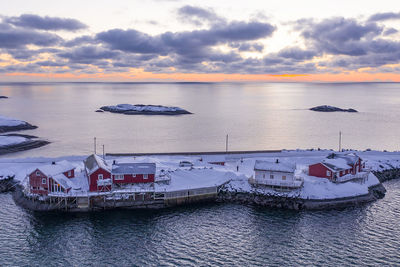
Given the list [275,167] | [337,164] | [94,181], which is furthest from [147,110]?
[337,164]

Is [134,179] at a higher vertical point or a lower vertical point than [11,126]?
lower

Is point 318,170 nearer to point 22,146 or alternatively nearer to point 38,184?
point 38,184

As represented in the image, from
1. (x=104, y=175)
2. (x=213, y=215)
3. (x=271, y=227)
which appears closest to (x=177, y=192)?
(x=213, y=215)

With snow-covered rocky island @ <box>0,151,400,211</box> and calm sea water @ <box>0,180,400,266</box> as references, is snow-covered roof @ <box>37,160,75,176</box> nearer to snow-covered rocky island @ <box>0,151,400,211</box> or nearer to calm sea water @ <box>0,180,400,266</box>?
snow-covered rocky island @ <box>0,151,400,211</box>

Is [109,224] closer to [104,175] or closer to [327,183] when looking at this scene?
[104,175]

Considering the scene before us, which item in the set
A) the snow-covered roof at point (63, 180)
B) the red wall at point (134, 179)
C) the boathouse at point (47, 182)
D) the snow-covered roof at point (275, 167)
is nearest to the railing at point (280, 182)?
Result: the snow-covered roof at point (275, 167)

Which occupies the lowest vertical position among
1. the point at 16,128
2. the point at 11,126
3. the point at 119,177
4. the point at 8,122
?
the point at 119,177

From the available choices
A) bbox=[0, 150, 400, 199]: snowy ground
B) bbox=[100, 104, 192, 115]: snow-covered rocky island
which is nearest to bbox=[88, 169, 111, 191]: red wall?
bbox=[0, 150, 400, 199]: snowy ground
